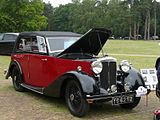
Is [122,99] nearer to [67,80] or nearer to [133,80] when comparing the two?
[133,80]

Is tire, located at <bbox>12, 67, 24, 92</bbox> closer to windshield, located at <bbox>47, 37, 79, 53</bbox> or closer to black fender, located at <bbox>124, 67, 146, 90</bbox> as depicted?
windshield, located at <bbox>47, 37, 79, 53</bbox>

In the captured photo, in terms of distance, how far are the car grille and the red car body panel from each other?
0.30m

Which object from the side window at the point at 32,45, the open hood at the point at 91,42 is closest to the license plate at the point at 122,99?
the open hood at the point at 91,42

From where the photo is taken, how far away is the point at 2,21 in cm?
4756

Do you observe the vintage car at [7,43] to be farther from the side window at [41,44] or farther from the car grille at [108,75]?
the car grille at [108,75]

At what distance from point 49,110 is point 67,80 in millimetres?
773

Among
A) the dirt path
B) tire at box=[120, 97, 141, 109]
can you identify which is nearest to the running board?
the dirt path

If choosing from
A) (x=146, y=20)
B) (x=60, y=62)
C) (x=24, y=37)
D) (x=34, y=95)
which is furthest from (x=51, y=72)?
(x=146, y=20)

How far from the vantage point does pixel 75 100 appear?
776cm

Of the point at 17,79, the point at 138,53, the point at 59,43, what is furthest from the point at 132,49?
the point at 59,43

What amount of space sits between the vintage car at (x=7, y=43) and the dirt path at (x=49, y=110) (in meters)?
13.8

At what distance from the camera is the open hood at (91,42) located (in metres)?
8.61

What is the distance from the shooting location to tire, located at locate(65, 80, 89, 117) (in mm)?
7426

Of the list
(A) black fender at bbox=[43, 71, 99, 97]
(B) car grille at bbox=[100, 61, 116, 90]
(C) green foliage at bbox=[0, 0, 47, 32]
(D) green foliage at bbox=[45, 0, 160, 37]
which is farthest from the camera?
(D) green foliage at bbox=[45, 0, 160, 37]
